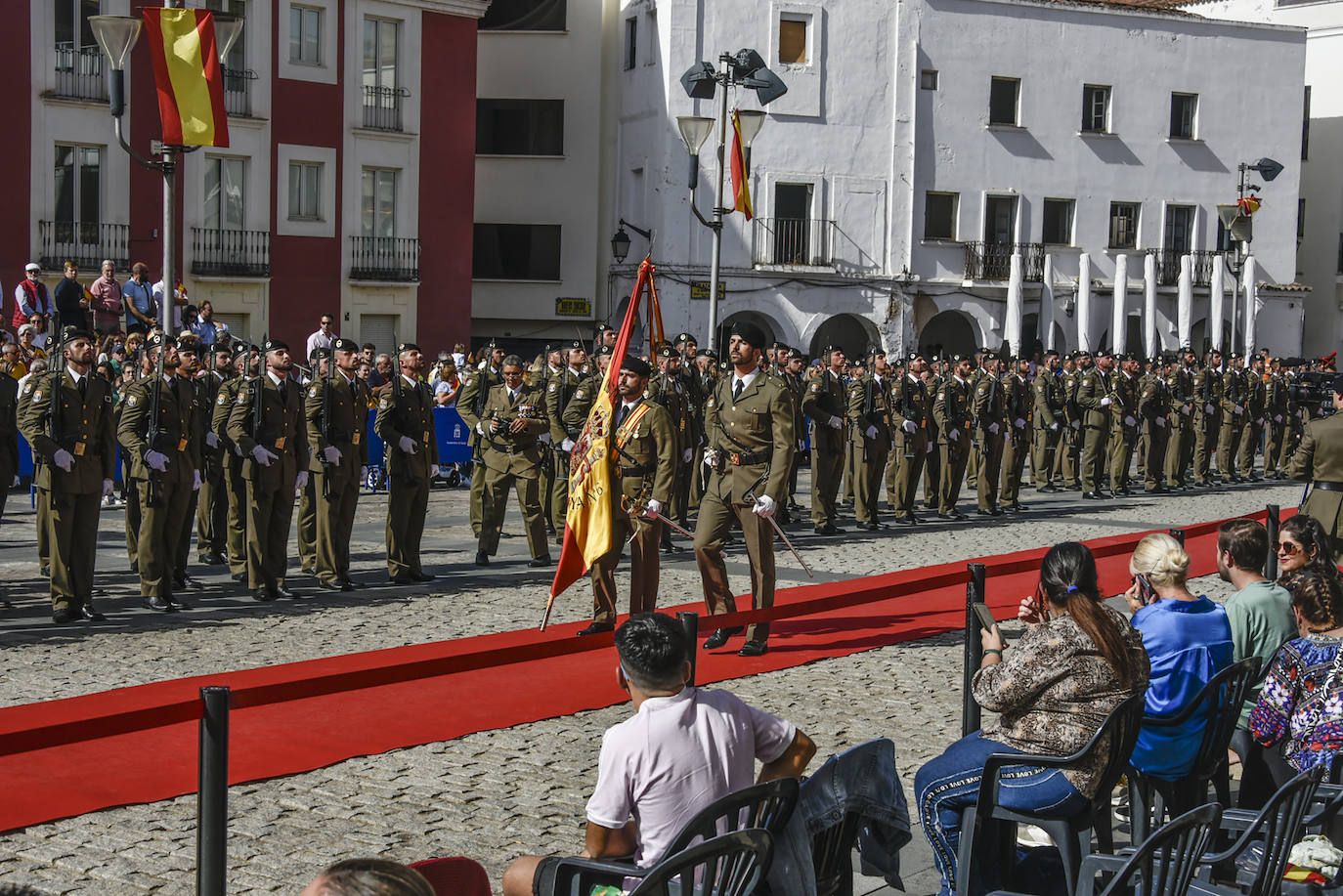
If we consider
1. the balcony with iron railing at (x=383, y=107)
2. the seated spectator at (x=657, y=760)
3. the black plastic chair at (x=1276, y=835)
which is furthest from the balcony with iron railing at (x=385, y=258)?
the black plastic chair at (x=1276, y=835)

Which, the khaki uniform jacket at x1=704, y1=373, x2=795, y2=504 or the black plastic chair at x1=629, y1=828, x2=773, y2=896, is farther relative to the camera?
the khaki uniform jacket at x1=704, y1=373, x2=795, y2=504

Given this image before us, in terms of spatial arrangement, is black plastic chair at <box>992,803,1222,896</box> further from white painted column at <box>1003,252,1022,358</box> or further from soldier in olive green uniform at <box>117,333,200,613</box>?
white painted column at <box>1003,252,1022,358</box>

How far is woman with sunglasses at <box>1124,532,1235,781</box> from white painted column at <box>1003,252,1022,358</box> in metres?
29.9

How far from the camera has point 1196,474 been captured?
1048 inches

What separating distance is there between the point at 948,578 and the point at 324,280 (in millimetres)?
27553

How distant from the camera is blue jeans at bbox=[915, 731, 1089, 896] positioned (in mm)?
5559

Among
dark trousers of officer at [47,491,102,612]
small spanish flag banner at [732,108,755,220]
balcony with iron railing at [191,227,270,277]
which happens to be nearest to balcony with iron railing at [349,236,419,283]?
balcony with iron railing at [191,227,270,277]

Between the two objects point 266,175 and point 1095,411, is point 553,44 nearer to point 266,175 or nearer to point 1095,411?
point 266,175

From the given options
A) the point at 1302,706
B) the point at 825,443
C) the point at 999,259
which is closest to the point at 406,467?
the point at 825,443

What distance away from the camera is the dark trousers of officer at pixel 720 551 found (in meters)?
11.0

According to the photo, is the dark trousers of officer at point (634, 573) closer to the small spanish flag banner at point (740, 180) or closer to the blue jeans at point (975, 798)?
the blue jeans at point (975, 798)

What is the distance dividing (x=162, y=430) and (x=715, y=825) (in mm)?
9158

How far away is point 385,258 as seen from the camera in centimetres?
3478

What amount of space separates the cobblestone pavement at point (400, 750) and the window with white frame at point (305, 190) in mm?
16469
